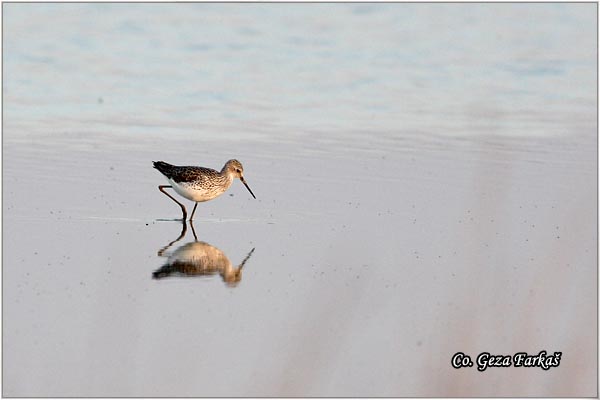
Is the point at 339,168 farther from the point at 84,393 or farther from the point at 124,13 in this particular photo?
the point at 124,13

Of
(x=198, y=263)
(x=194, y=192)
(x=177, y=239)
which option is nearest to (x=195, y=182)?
(x=194, y=192)

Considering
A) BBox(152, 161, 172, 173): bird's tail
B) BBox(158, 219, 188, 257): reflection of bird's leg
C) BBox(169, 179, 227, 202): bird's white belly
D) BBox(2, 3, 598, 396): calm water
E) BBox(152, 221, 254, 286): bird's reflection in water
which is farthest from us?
BBox(152, 161, 172, 173): bird's tail

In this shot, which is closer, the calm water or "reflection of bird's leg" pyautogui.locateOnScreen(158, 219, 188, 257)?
the calm water

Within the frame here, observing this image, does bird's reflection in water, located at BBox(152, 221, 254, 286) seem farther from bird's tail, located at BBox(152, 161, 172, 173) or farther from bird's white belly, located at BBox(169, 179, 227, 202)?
bird's tail, located at BBox(152, 161, 172, 173)

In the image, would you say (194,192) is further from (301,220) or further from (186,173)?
(301,220)

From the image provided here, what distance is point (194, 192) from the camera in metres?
11.2

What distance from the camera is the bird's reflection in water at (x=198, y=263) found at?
29.7 ft

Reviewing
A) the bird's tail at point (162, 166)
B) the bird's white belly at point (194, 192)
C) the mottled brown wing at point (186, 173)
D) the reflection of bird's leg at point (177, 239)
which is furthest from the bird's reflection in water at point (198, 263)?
the bird's tail at point (162, 166)

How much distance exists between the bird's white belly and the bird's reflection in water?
106cm

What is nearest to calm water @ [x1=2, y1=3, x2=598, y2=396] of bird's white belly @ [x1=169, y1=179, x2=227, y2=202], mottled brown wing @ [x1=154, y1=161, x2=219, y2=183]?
bird's white belly @ [x1=169, y1=179, x2=227, y2=202]

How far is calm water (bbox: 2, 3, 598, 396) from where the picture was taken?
288 inches

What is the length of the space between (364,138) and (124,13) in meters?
12.3

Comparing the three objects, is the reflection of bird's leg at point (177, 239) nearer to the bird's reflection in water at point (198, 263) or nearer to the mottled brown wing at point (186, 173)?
the bird's reflection in water at point (198, 263)

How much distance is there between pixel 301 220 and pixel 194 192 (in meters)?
1.05
